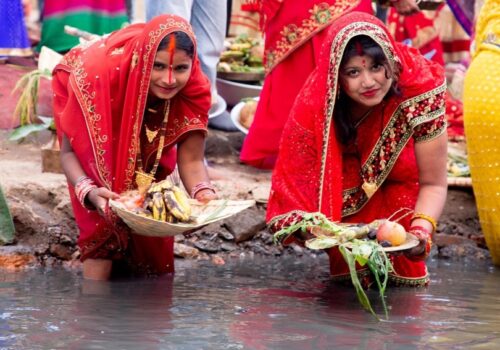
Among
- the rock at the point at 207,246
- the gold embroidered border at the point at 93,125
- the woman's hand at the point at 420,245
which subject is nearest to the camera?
the woman's hand at the point at 420,245

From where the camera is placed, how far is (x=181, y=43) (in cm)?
497

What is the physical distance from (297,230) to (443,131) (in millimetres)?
805

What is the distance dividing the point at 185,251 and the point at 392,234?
1.74 meters

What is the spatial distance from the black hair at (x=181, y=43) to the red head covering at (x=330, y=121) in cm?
56

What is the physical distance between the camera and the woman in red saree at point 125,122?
4.99 meters

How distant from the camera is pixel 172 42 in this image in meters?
4.95

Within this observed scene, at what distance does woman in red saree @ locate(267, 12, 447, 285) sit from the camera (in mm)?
4918

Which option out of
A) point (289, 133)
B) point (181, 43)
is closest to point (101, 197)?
point (181, 43)

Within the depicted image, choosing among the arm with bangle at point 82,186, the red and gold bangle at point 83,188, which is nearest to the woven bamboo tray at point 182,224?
the arm with bangle at point 82,186

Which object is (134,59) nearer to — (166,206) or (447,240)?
(166,206)

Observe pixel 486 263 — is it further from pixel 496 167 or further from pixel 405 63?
pixel 405 63

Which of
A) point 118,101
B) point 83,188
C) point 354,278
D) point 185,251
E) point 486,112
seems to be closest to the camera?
point 354,278

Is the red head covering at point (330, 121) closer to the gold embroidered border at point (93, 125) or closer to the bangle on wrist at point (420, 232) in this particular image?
the bangle on wrist at point (420, 232)

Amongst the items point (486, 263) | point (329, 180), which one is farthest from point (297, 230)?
point (486, 263)
